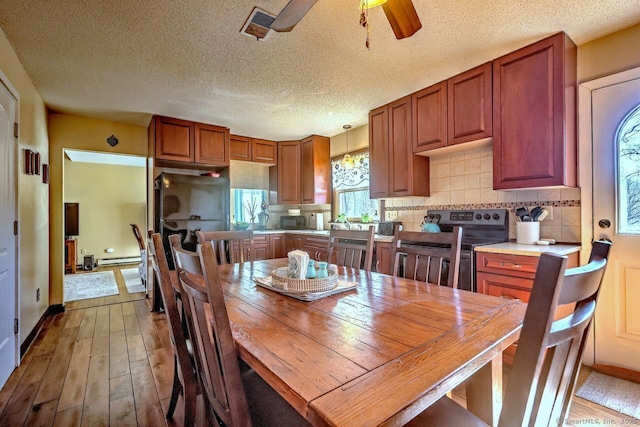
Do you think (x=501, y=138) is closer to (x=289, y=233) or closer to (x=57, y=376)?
(x=289, y=233)

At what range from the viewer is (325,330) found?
3.11 ft

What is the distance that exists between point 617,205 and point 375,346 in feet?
7.53

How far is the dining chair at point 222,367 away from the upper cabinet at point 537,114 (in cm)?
228

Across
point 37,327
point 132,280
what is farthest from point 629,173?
point 132,280

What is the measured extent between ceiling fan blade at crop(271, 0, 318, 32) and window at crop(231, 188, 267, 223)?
12.0ft

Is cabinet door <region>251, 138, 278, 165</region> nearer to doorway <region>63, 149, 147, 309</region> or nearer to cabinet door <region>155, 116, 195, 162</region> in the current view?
cabinet door <region>155, 116, 195, 162</region>

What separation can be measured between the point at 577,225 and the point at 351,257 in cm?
173

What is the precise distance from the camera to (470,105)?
2594 mm

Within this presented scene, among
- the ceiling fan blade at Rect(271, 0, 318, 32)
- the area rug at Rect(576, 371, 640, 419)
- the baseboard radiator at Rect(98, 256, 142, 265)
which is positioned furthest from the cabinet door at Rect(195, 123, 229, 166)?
the baseboard radiator at Rect(98, 256, 142, 265)

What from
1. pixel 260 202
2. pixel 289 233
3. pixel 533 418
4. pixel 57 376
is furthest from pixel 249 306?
pixel 260 202

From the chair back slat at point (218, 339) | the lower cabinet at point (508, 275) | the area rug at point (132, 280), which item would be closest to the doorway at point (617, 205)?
Answer: the lower cabinet at point (508, 275)

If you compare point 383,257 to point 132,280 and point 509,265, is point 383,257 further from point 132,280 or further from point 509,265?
point 132,280

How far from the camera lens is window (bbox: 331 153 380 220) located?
4160mm

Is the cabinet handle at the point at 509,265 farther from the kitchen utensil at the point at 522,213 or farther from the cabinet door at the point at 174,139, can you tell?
the cabinet door at the point at 174,139
